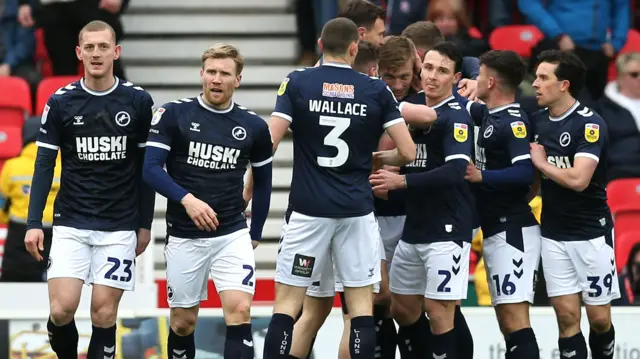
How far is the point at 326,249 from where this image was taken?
30.1ft

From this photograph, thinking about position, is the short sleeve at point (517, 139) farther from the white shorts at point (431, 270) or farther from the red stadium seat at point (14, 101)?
the red stadium seat at point (14, 101)

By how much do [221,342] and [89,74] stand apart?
2512 mm

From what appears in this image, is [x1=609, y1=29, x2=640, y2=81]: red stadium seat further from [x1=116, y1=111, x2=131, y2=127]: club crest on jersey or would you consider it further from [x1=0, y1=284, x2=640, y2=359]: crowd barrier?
[x1=116, y1=111, x2=131, y2=127]: club crest on jersey

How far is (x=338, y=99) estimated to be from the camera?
355 inches

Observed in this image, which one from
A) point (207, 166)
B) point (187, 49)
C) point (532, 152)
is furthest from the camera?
point (187, 49)

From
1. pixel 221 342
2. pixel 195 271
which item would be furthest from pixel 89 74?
pixel 221 342

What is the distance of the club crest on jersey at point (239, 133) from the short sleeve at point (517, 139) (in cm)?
182

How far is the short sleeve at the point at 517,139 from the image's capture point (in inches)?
384

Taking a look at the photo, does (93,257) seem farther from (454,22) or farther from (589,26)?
(589,26)

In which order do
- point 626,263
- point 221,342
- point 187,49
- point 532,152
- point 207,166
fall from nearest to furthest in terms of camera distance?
point 207,166
point 532,152
point 221,342
point 626,263
point 187,49

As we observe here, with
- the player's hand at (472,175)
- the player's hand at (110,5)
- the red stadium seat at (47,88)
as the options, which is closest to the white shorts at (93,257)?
the player's hand at (472,175)

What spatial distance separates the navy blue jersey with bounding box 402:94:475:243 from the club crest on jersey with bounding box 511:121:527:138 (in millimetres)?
295

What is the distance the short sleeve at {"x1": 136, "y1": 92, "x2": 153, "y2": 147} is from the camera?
9344 mm

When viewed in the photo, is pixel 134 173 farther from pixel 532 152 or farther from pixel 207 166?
pixel 532 152
